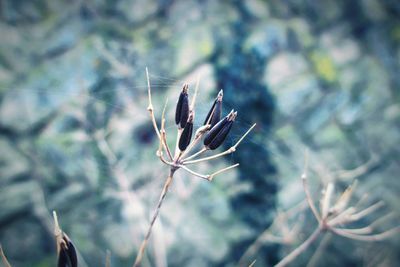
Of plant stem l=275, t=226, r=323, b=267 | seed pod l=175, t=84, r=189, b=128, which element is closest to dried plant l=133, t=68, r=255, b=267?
seed pod l=175, t=84, r=189, b=128

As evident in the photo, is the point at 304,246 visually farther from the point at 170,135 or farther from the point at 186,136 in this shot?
the point at 170,135

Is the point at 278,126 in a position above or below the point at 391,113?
above

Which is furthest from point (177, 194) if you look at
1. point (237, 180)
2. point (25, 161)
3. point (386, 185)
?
point (386, 185)

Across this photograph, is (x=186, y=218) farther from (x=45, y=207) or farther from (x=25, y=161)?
(x=25, y=161)

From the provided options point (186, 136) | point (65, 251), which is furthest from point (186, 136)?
point (65, 251)

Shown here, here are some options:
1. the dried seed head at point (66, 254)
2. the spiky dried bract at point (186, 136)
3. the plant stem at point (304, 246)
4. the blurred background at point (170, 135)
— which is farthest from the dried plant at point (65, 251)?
the blurred background at point (170, 135)

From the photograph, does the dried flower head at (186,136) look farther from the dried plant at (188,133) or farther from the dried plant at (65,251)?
the dried plant at (65,251)
